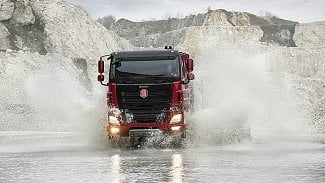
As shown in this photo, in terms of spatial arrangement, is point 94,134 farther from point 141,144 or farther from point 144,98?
point 144,98

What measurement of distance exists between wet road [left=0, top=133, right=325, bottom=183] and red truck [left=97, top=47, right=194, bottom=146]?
634mm

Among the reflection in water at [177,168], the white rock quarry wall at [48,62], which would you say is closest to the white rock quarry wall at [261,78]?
the reflection in water at [177,168]

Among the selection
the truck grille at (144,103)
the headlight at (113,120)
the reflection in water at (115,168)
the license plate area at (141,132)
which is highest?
the truck grille at (144,103)

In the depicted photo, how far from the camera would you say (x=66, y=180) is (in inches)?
444

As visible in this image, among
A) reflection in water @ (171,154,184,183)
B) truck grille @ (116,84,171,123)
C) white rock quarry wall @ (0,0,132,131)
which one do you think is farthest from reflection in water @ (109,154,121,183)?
white rock quarry wall @ (0,0,132,131)

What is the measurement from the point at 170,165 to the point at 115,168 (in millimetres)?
1189

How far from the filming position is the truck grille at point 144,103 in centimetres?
1823

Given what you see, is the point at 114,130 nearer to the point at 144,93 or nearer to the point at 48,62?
the point at 144,93

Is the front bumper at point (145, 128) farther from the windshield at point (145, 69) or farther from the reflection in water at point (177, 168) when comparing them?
the reflection in water at point (177, 168)

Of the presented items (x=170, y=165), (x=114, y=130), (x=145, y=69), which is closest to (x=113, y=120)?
(x=114, y=130)

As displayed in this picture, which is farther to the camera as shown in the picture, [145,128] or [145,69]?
[145,69]

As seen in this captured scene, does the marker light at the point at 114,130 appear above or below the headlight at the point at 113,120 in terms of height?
below

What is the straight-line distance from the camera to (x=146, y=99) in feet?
59.9

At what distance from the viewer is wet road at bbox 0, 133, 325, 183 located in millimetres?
11500
